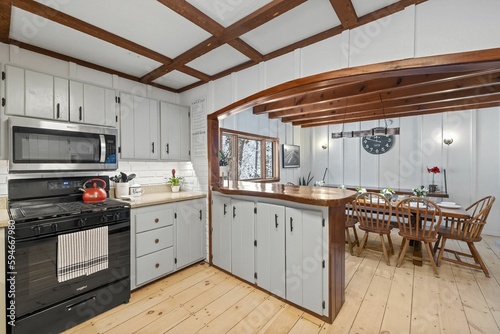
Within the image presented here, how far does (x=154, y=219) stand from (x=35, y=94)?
1615 millimetres

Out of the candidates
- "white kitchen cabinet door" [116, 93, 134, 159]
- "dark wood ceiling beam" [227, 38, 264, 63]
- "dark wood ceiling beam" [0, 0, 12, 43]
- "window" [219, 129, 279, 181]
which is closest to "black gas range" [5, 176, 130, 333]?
"white kitchen cabinet door" [116, 93, 134, 159]

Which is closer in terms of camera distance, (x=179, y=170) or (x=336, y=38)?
(x=336, y=38)

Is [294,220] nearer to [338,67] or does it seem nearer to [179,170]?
[338,67]

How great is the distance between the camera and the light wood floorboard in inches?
72.9

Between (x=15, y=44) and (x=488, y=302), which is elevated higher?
(x=15, y=44)

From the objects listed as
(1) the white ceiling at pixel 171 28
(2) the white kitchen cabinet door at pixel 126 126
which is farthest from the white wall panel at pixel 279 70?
(2) the white kitchen cabinet door at pixel 126 126

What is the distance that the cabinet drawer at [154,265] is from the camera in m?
2.39

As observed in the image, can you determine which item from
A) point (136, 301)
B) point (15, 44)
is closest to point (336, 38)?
point (15, 44)

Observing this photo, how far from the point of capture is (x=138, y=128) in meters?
2.74

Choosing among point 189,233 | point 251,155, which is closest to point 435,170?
point 251,155

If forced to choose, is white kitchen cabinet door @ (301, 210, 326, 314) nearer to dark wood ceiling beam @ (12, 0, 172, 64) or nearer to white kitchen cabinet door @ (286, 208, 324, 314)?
white kitchen cabinet door @ (286, 208, 324, 314)

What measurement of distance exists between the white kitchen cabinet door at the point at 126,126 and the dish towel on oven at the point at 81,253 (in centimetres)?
95

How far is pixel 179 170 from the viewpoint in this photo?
3.48 meters

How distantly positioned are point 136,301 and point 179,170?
1.81m
